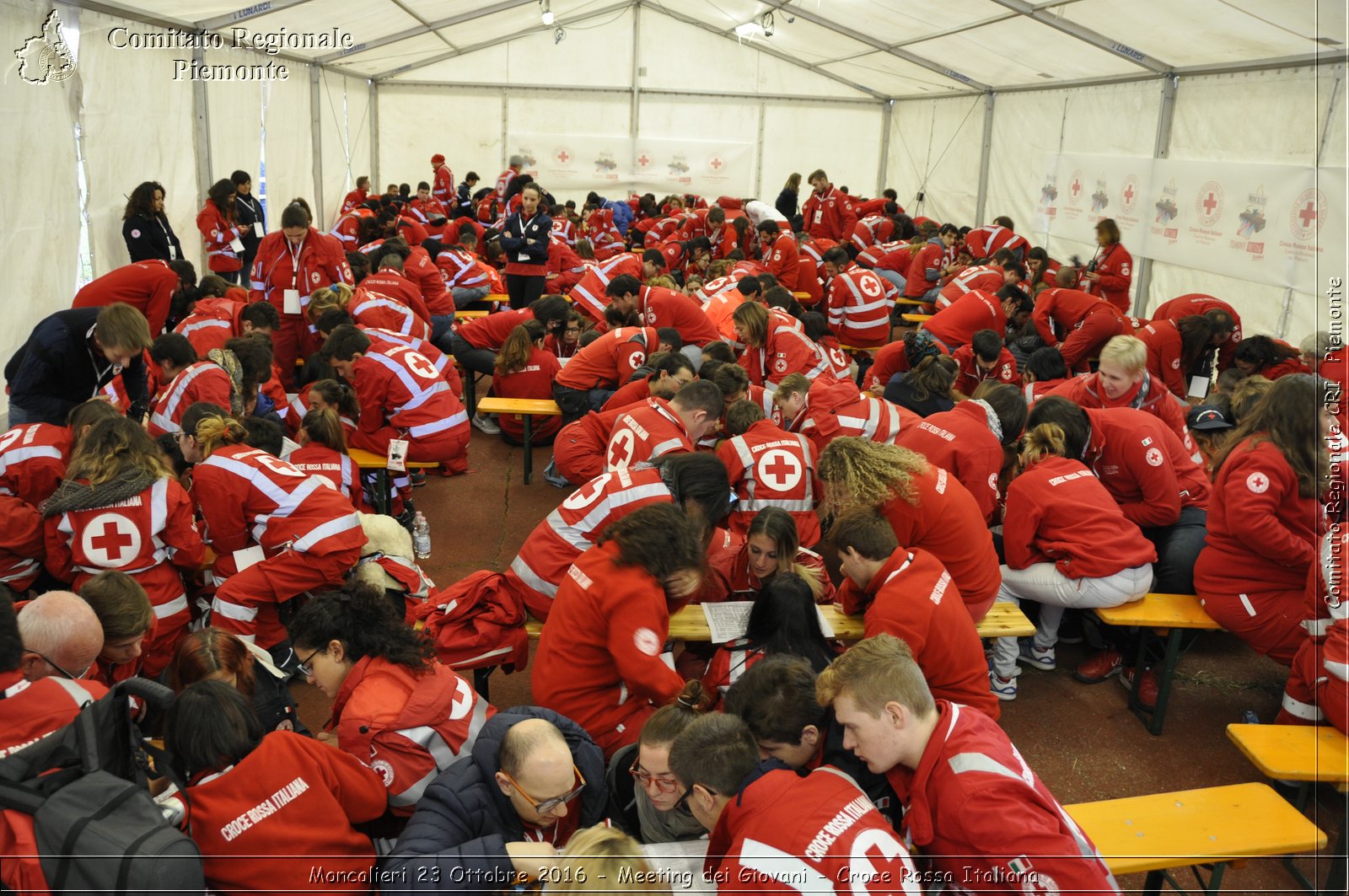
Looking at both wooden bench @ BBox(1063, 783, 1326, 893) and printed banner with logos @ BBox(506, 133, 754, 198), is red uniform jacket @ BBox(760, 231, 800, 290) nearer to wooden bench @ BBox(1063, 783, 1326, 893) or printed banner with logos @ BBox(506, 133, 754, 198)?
wooden bench @ BBox(1063, 783, 1326, 893)

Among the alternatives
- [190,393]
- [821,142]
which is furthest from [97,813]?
[821,142]

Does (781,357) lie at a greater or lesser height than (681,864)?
greater

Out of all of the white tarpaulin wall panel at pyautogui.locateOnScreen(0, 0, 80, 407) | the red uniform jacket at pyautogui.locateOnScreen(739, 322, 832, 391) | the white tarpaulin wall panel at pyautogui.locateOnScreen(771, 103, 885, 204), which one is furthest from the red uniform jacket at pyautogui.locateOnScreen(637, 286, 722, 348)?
the white tarpaulin wall panel at pyautogui.locateOnScreen(771, 103, 885, 204)

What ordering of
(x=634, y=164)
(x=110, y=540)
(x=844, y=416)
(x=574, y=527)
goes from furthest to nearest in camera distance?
(x=634, y=164) → (x=844, y=416) → (x=574, y=527) → (x=110, y=540)

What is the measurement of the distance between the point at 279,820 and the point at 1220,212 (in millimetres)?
9039

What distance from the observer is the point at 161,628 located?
3.39m

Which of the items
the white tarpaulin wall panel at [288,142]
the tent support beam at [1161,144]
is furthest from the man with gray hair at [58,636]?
the tent support beam at [1161,144]

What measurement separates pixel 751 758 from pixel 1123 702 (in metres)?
2.47

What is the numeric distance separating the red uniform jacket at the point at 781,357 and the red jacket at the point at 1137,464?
2.16 meters

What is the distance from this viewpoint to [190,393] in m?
4.46

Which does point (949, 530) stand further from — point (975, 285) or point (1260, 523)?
point (975, 285)

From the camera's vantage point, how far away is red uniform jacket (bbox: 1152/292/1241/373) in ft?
21.2

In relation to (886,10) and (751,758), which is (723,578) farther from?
(886,10)

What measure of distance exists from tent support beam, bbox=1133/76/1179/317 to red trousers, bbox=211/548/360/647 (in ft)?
29.1
